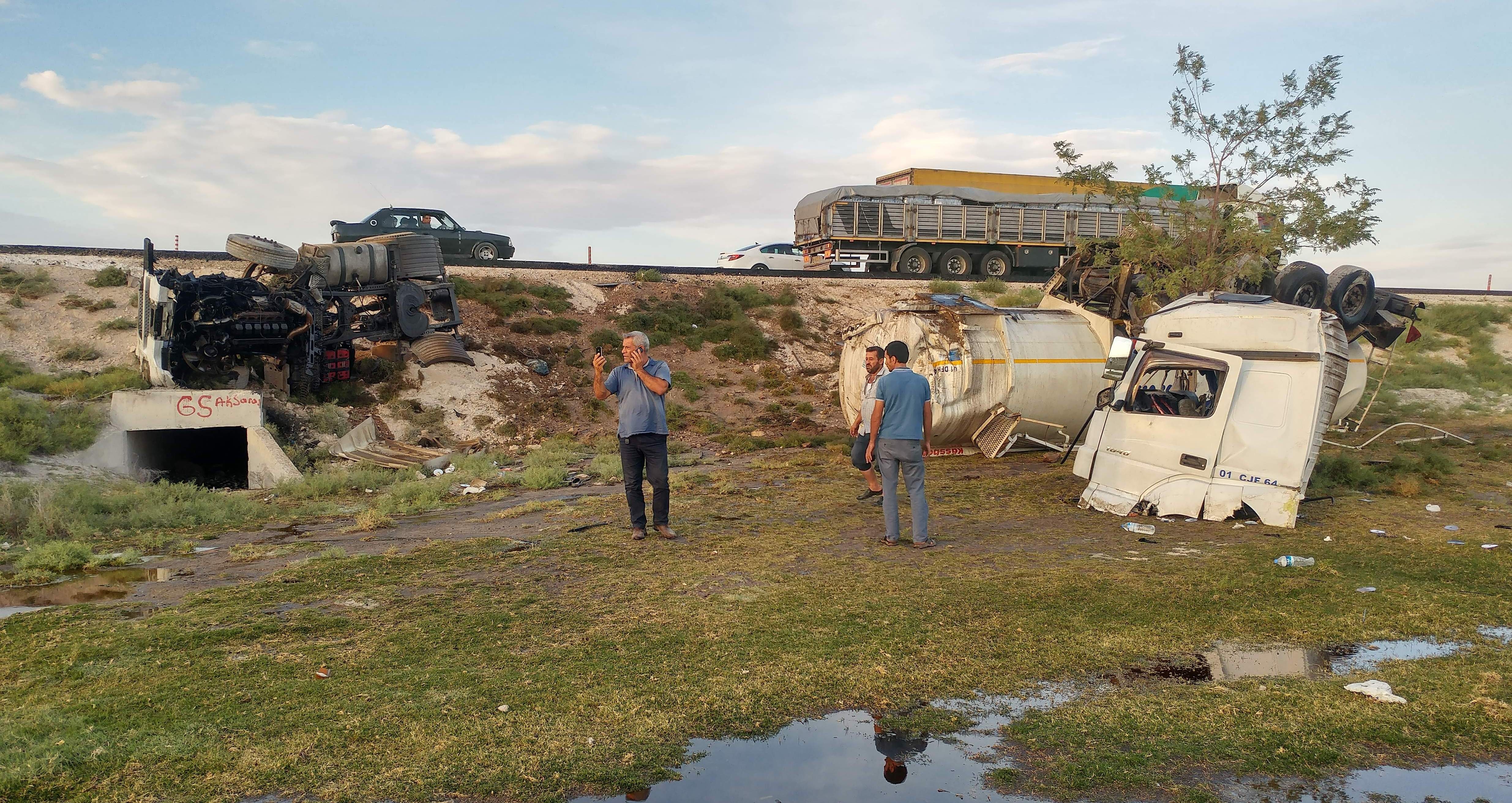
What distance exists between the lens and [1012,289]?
2614 cm

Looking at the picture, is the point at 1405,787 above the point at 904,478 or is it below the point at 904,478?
below

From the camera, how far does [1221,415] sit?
9352 mm

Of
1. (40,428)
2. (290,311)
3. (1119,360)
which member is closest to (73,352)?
(290,311)

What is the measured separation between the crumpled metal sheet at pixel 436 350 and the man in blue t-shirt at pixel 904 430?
12.3m

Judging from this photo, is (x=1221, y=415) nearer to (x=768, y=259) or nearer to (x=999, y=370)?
(x=999, y=370)

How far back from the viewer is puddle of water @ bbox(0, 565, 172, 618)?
269 inches

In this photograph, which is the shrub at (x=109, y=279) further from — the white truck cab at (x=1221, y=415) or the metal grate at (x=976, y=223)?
the metal grate at (x=976, y=223)

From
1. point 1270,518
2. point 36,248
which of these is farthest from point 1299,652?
point 36,248

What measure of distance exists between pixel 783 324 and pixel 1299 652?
59.4 ft

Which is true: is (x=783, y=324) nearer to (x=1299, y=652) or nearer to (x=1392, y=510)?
(x=1392, y=510)

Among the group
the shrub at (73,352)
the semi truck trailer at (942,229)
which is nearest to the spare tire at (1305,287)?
the semi truck trailer at (942,229)

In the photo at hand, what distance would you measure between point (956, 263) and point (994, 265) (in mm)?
1140

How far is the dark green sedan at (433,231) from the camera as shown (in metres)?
22.3

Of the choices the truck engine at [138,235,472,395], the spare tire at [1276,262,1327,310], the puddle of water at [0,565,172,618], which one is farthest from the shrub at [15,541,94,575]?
the spare tire at [1276,262,1327,310]
